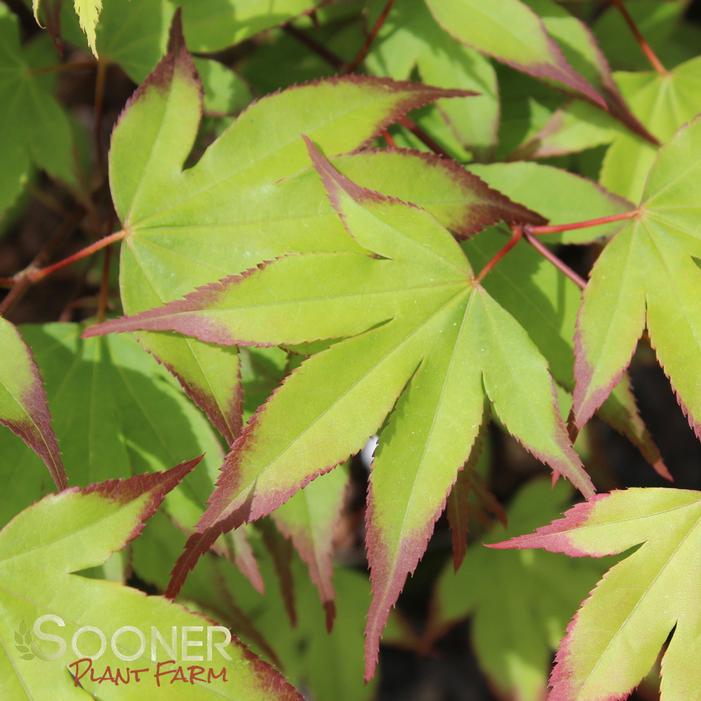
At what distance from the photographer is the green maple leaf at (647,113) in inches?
36.7

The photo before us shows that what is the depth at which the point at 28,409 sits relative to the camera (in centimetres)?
64

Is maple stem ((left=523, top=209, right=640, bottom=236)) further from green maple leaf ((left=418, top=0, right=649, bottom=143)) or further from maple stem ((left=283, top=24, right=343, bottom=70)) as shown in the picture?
maple stem ((left=283, top=24, right=343, bottom=70))

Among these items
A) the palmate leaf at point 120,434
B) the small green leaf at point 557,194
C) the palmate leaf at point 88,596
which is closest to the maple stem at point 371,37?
the small green leaf at point 557,194

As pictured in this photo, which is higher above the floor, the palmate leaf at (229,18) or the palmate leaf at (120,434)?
the palmate leaf at (229,18)

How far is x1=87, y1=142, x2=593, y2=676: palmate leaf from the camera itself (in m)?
0.63

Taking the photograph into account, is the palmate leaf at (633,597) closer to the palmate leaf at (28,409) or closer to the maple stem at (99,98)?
the palmate leaf at (28,409)

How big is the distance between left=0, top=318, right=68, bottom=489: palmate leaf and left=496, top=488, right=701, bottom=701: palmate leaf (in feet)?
1.26

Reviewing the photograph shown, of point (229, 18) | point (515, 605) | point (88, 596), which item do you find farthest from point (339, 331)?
point (515, 605)

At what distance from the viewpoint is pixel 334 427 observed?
65 centimetres

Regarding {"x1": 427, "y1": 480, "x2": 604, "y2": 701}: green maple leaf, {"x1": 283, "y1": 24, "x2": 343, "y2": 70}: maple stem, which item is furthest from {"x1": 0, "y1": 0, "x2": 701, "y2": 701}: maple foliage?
{"x1": 427, "y1": 480, "x2": 604, "y2": 701}: green maple leaf

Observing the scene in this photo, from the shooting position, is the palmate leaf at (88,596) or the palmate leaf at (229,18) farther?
the palmate leaf at (229,18)

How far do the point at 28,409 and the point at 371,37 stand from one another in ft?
1.91

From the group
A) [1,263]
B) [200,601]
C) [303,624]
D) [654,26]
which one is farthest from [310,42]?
[1,263]

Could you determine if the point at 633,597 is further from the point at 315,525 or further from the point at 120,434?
Result: the point at 120,434
